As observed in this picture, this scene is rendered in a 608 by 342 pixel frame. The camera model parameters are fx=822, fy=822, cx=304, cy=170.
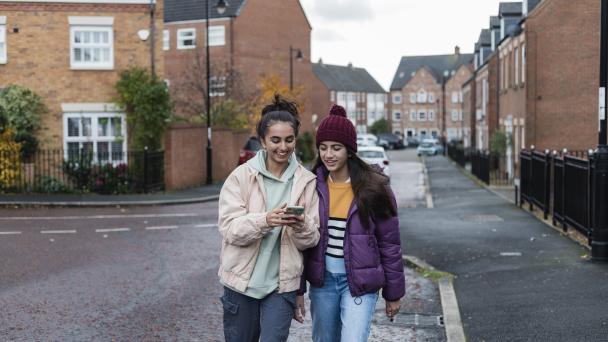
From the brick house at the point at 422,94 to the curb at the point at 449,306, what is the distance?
364ft

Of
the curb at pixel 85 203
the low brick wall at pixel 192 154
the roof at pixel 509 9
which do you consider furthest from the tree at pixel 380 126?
the curb at pixel 85 203

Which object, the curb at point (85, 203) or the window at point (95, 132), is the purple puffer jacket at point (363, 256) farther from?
the window at point (95, 132)

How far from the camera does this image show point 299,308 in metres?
4.83

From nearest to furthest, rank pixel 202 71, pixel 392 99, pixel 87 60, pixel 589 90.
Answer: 1. pixel 87 60
2. pixel 589 90
3. pixel 202 71
4. pixel 392 99

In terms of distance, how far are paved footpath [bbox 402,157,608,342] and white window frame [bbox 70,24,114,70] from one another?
1258cm

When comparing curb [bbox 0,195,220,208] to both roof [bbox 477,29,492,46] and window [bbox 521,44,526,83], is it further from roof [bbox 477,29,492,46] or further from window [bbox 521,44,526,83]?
roof [bbox 477,29,492,46]

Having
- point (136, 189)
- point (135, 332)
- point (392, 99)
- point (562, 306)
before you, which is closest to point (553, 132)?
point (136, 189)

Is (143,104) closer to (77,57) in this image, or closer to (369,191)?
(77,57)

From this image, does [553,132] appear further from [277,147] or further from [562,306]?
[277,147]

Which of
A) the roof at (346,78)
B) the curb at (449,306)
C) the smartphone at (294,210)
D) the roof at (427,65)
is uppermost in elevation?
the roof at (427,65)

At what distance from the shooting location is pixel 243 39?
170 ft

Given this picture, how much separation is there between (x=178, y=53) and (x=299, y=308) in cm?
5086

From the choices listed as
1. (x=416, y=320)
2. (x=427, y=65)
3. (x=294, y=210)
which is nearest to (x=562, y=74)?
(x=416, y=320)

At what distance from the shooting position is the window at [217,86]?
135ft
